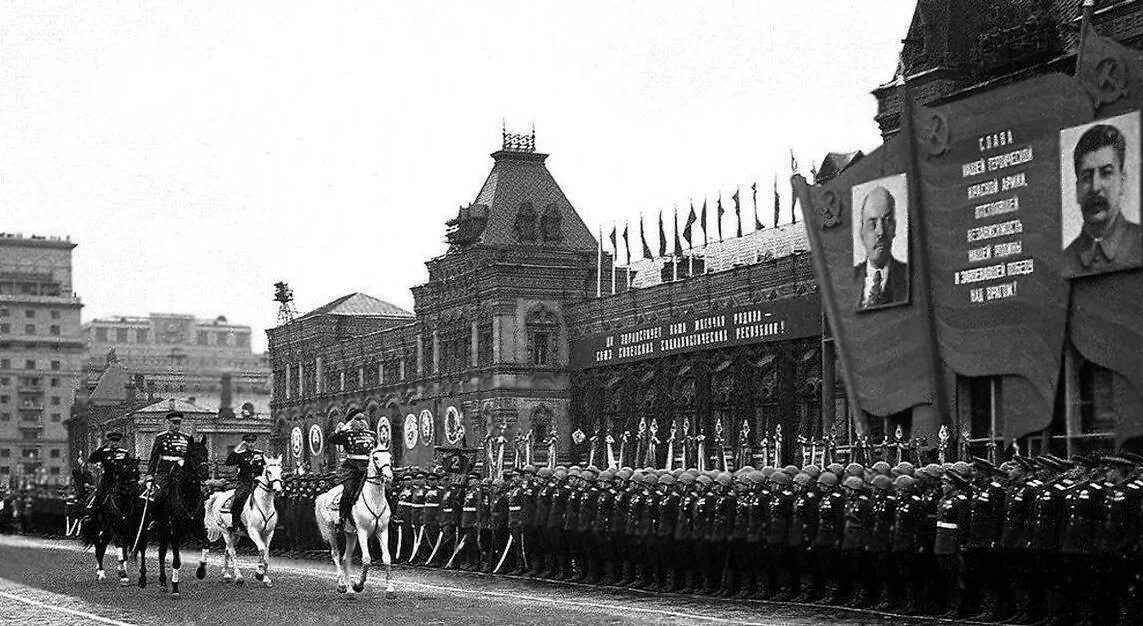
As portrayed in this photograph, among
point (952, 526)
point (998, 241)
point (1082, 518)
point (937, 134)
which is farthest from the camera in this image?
point (937, 134)

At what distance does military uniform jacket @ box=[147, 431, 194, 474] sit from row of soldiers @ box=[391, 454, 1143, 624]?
5.70m

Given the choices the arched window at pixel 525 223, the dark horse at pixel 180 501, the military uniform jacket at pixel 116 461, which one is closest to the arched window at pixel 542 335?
the arched window at pixel 525 223

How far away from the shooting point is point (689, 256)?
63375 millimetres

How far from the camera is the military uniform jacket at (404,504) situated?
33500 millimetres

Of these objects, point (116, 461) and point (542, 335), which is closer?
point (116, 461)

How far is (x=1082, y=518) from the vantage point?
19.2 m

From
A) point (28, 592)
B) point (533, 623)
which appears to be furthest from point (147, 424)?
point (533, 623)

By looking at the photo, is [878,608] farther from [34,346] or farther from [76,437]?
[34,346]

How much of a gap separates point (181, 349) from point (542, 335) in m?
111

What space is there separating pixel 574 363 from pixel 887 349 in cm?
2645

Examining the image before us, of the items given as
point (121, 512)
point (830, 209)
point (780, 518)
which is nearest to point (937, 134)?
point (830, 209)

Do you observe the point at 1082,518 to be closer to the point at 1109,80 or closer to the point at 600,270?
the point at 1109,80

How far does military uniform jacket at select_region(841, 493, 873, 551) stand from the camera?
71.7 ft

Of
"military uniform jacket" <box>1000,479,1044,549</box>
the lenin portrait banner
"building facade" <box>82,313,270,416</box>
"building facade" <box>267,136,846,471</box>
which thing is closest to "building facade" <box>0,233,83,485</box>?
"building facade" <box>82,313,270,416</box>
